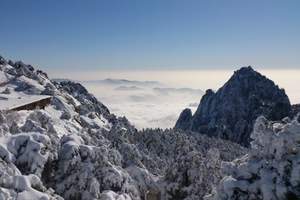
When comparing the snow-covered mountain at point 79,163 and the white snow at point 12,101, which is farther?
the white snow at point 12,101

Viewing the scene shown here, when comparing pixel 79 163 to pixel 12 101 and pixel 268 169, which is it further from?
pixel 12 101

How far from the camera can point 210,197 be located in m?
38.5

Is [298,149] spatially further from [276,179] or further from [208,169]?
[208,169]

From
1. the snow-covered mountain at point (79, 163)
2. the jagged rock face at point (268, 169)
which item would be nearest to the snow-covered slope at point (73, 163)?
the snow-covered mountain at point (79, 163)

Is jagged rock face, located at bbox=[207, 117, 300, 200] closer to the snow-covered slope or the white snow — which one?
the snow-covered slope

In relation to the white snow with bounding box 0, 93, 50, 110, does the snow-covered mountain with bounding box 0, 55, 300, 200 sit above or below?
below

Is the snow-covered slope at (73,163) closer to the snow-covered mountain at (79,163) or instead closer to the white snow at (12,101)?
the snow-covered mountain at (79,163)

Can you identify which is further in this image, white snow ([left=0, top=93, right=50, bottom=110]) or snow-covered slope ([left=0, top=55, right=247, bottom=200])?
white snow ([left=0, top=93, right=50, bottom=110])

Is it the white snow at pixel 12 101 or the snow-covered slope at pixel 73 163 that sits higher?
the white snow at pixel 12 101

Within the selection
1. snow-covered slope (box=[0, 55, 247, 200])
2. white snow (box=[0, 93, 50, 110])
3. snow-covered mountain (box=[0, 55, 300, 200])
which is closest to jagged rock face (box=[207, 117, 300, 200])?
snow-covered mountain (box=[0, 55, 300, 200])

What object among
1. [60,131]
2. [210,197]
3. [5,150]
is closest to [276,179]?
[210,197]

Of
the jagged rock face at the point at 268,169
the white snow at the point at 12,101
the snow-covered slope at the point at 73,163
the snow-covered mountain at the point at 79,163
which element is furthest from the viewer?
the white snow at the point at 12,101

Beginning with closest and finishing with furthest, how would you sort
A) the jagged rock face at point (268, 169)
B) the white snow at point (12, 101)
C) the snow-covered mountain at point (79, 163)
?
1. the jagged rock face at point (268, 169)
2. the snow-covered mountain at point (79, 163)
3. the white snow at point (12, 101)

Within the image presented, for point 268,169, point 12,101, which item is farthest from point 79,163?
point 12,101
